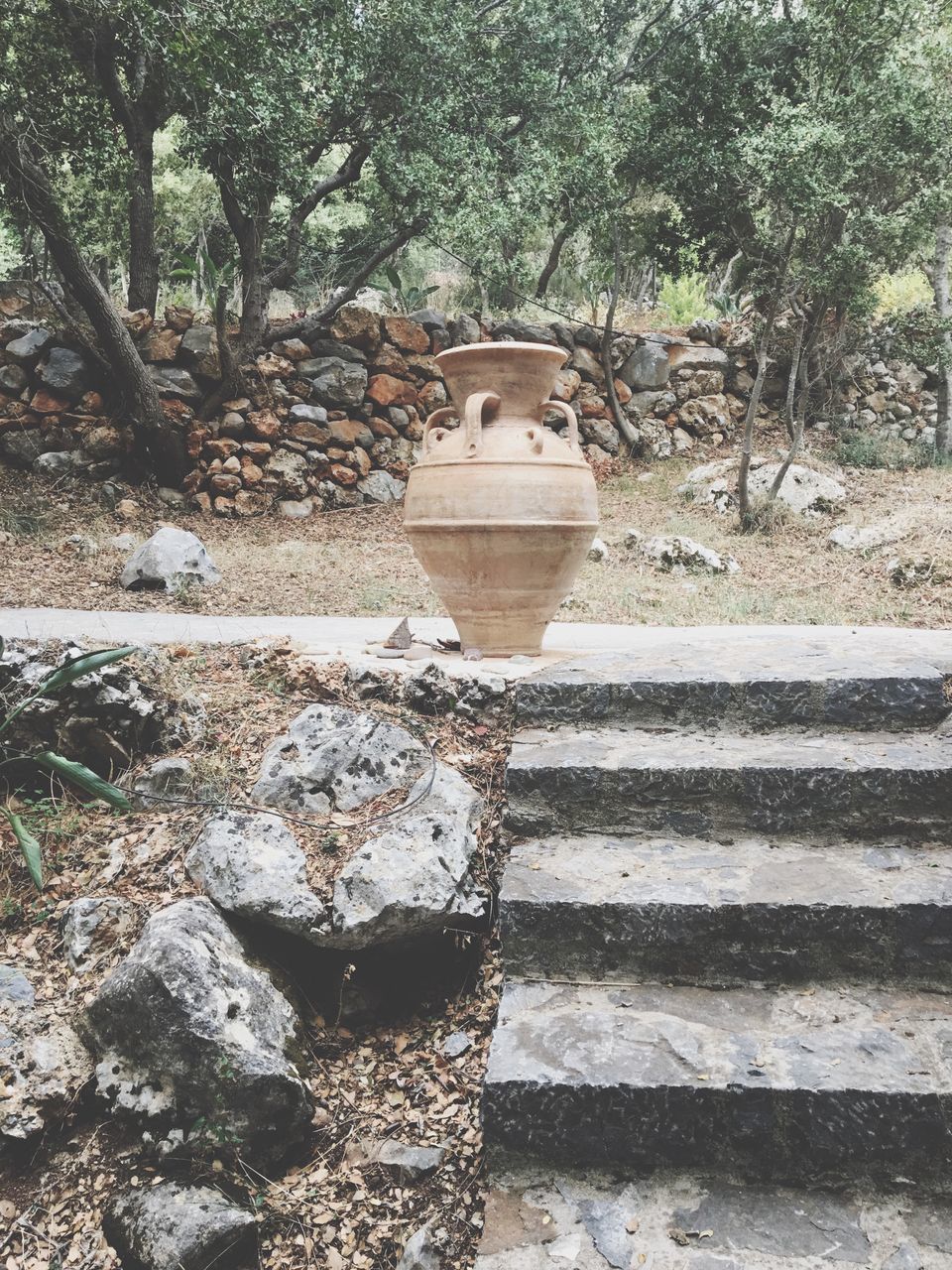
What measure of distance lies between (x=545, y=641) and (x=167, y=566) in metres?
3.06

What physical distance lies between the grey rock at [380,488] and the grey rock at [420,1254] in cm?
808

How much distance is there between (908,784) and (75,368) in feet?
27.1

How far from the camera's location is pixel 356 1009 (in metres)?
2.59

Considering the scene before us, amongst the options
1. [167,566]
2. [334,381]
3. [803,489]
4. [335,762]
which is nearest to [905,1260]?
[335,762]

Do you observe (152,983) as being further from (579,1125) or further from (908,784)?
(908,784)

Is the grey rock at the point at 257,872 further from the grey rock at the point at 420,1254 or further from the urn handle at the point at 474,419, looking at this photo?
the urn handle at the point at 474,419

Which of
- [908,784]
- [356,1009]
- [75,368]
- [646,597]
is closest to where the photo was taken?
[908,784]

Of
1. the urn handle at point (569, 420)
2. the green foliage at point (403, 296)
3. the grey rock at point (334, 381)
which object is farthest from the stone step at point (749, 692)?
the green foliage at point (403, 296)

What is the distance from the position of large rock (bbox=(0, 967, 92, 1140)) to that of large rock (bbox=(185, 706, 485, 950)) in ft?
1.60

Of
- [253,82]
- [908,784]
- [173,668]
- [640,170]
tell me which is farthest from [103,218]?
[908,784]

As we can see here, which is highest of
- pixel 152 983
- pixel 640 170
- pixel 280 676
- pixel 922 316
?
pixel 640 170

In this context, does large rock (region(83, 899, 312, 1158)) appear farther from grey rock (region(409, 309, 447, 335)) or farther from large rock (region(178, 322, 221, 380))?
grey rock (region(409, 309, 447, 335))

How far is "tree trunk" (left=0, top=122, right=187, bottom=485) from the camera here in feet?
Result: 21.9

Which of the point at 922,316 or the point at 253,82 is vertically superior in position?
the point at 253,82
